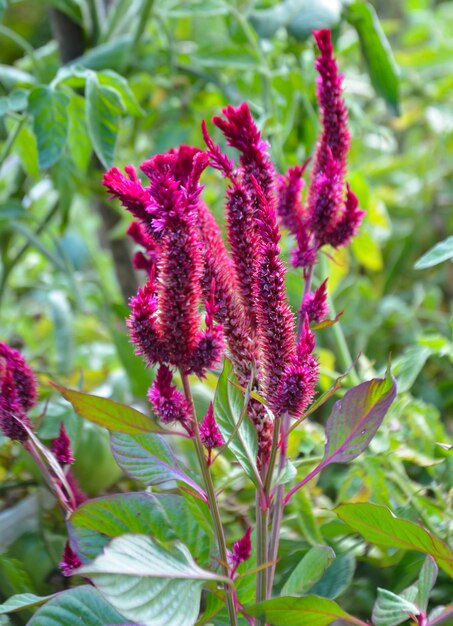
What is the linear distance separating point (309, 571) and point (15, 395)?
0.17m

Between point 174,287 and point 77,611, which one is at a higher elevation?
point 174,287

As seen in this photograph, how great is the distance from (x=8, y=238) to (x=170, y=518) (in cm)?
47

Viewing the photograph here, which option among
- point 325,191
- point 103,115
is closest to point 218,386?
point 325,191

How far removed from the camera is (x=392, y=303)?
1.02m

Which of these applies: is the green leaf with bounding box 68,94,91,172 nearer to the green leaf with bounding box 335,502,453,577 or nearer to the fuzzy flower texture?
the fuzzy flower texture

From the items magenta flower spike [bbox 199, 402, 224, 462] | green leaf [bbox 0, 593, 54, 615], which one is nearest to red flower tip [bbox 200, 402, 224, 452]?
magenta flower spike [bbox 199, 402, 224, 462]

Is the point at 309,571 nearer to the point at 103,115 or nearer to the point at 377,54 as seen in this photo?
the point at 103,115

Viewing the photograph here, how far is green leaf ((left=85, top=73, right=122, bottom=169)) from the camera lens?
1.63 ft

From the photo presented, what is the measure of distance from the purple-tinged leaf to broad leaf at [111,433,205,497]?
2.8 inches

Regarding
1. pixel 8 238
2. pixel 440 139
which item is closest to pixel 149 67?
pixel 8 238

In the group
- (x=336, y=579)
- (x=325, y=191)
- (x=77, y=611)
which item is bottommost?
(x=336, y=579)

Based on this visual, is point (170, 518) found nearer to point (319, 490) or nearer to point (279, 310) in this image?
point (279, 310)

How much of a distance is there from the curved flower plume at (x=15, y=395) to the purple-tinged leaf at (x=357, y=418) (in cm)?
15

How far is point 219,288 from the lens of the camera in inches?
13.7
